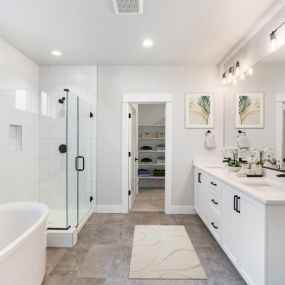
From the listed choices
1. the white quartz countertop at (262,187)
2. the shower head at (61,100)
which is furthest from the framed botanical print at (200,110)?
the shower head at (61,100)

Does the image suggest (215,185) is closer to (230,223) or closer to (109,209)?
(230,223)

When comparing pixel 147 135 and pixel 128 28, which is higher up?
pixel 128 28

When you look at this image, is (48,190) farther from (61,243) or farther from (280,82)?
(280,82)

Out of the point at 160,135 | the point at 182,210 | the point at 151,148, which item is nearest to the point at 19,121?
the point at 182,210

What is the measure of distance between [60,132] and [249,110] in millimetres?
2819

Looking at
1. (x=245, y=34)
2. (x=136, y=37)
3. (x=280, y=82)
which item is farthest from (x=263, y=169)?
(x=136, y=37)

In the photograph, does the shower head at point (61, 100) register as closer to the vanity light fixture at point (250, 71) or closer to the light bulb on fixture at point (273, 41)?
the vanity light fixture at point (250, 71)

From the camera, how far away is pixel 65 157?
3393mm

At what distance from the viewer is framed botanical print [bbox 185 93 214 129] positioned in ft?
13.5

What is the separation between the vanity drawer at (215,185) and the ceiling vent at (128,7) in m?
2.11

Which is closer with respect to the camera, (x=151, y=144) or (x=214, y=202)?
(x=214, y=202)

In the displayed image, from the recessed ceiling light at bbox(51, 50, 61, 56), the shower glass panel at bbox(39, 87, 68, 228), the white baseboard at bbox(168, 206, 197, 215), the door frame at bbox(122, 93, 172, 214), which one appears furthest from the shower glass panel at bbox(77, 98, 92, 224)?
the white baseboard at bbox(168, 206, 197, 215)

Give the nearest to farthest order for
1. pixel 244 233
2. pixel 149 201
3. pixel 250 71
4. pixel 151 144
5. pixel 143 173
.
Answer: pixel 244 233 → pixel 250 71 → pixel 149 201 → pixel 143 173 → pixel 151 144

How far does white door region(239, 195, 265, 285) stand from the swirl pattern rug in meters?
0.47
